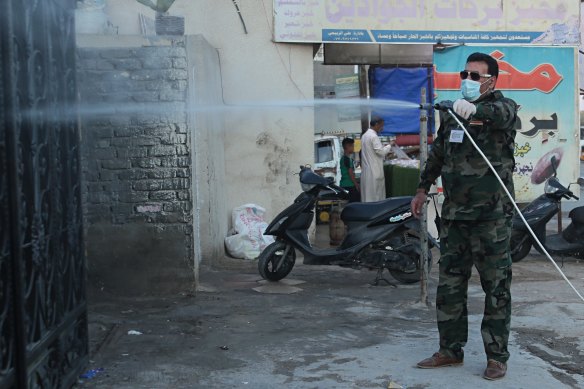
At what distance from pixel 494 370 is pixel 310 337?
1470 millimetres

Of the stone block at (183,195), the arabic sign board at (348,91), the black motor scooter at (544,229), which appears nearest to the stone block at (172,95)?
the stone block at (183,195)

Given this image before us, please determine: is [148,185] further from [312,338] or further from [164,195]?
[312,338]

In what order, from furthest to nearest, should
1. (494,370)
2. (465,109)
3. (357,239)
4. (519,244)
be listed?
1. (519,244)
2. (357,239)
3. (494,370)
4. (465,109)

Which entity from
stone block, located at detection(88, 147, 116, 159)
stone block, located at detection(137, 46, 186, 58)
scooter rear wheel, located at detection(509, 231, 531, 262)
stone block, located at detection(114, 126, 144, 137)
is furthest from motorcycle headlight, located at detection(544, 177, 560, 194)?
stone block, located at detection(88, 147, 116, 159)

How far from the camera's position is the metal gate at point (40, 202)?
3209mm

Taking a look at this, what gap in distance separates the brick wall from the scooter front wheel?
1.06m

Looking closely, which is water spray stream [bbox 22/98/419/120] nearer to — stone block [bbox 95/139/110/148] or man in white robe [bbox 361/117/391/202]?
stone block [bbox 95/139/110/148]

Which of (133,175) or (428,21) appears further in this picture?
(428,21)

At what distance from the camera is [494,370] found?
14.4 ft

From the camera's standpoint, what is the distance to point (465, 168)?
178 inches

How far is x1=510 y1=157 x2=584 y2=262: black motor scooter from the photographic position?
866 cm

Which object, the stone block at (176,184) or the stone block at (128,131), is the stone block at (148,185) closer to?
the stone block at (176,184)

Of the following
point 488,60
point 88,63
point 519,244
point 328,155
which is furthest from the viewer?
point 328,155

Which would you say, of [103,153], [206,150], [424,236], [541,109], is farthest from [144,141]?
[541,109]
